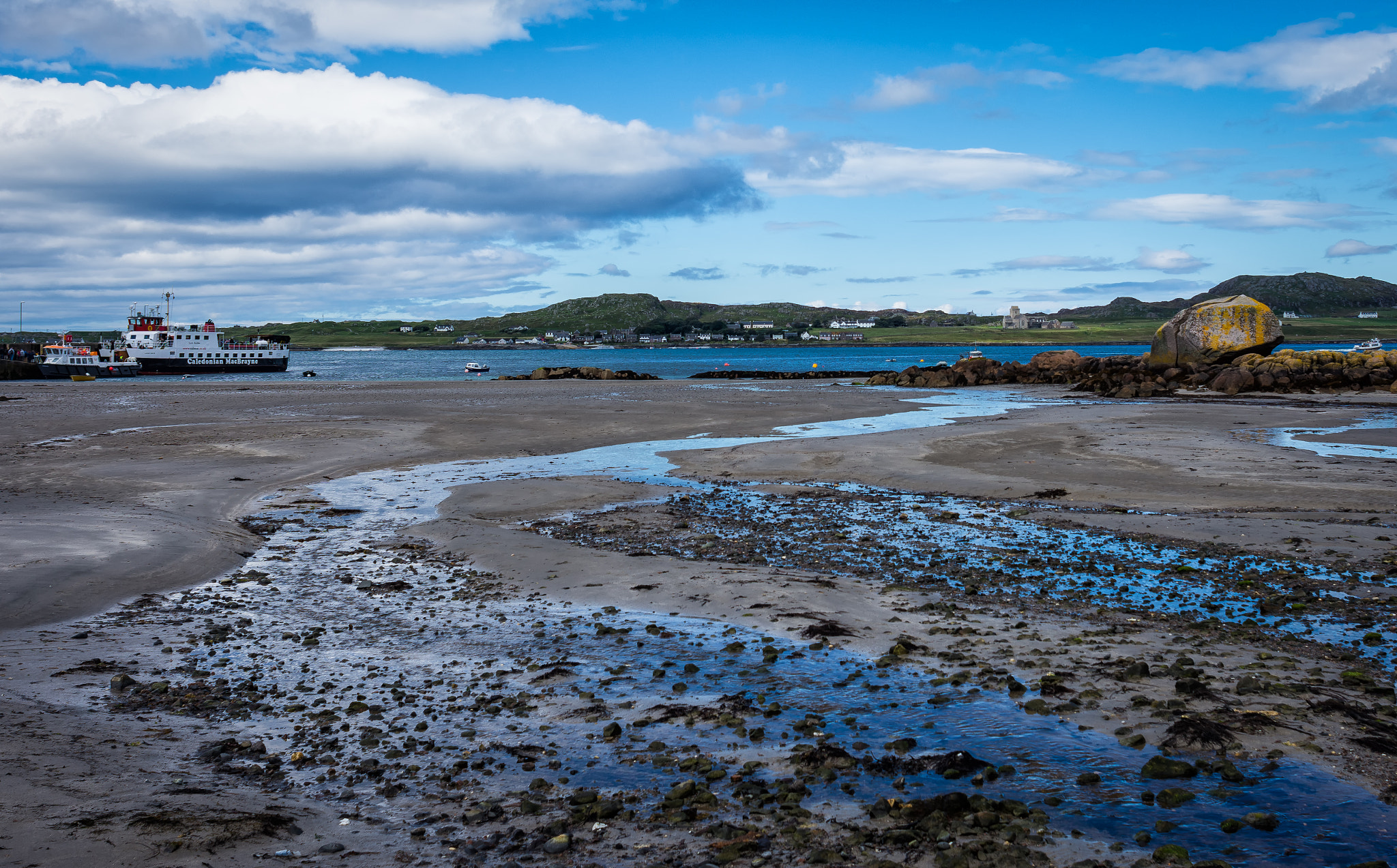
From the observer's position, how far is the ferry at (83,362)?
Answer: 8844cm

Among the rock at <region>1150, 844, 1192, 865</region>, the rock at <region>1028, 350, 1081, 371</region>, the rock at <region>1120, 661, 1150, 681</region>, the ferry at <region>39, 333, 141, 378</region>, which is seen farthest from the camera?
the ferry at <region>39, 333, 141, 378</region>

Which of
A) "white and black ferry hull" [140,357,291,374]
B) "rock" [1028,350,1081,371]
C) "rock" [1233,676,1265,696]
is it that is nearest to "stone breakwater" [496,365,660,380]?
"rock" [1028,350,1081,371]

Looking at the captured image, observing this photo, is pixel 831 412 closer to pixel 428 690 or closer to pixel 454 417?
pixel 454 417

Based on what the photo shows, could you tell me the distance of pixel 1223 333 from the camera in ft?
173

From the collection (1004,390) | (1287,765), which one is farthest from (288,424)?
(1004,390)

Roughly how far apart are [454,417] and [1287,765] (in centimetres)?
3436

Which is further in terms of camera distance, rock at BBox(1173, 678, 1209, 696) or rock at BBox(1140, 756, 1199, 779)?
rock at BBox(1173, 678, 1209, 696)

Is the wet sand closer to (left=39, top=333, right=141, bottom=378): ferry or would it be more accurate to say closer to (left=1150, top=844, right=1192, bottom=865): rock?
(left=1150, top=844, right=1192, bottom=865): rock

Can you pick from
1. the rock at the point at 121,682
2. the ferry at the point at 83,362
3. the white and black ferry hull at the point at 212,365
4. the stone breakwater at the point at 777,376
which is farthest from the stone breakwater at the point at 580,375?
the rock at the point at 121,682

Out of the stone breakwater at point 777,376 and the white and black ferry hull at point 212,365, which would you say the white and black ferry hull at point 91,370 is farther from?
the stone breakwater at point 777,376

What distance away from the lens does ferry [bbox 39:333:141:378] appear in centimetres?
8844

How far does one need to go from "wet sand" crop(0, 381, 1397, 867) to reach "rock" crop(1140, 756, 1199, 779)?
69 centimetres

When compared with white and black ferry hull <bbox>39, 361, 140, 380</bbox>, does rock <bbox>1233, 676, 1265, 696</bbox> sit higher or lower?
lower

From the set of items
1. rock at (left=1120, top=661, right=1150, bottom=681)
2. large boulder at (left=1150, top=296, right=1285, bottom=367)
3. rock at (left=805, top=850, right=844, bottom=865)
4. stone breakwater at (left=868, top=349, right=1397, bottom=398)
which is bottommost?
rock at (left=805, top=850, right=844, bottom=865)
